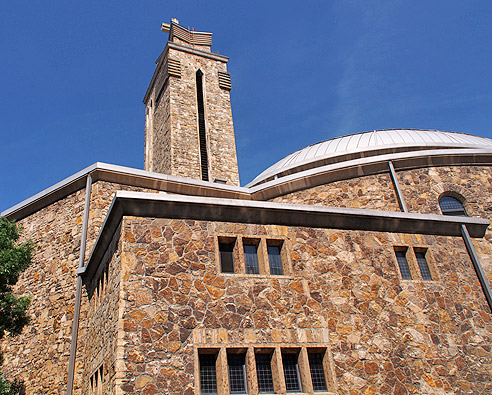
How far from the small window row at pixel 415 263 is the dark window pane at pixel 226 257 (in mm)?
3808

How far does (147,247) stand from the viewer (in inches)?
327

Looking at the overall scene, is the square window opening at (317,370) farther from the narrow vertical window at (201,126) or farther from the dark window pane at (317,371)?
the narrow vertical window at (201,126)

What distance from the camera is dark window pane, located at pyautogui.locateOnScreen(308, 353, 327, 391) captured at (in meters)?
8.02

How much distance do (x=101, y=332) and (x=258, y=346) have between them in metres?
3.33

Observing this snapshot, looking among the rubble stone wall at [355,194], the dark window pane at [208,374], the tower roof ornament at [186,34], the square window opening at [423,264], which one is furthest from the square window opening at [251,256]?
the tower roof ornament at [186,34]

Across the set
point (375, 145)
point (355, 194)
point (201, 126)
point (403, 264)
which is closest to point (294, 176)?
point (355, 194)

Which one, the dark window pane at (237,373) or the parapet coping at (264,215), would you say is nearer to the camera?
the dark window pane at (237,373)

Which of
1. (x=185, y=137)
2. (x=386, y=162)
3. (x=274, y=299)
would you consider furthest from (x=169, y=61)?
(x=274, y=299)

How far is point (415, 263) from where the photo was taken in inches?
392

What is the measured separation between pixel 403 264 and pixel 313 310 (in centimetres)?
268

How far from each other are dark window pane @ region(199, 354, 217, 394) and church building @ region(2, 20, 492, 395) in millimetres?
23

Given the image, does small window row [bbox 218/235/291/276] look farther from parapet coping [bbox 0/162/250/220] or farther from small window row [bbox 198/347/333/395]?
parapet coping [bbox 0/162/250/220]

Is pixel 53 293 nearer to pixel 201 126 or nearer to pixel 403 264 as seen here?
pixel 403 264

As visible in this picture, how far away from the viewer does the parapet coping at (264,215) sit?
8602 mm
